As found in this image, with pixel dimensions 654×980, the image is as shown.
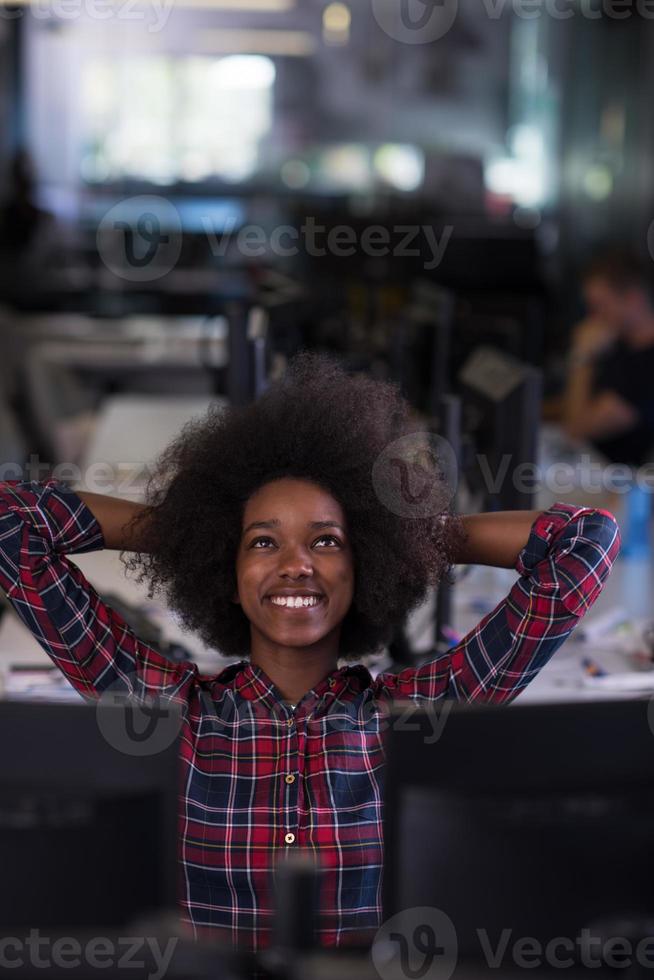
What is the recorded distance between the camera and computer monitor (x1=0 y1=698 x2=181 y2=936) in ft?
3.30

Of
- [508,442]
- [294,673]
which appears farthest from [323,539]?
[508,442]

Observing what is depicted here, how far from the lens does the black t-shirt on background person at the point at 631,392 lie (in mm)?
4055

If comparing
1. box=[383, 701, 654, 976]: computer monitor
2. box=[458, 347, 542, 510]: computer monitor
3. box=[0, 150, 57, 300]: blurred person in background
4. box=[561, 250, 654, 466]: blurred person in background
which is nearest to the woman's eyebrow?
box=[383, 701, 654, 976]: computer monitor

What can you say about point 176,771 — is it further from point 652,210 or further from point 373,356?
point 652,210

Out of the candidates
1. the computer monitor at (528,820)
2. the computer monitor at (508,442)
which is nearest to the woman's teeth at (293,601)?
the computer monitor at (528,820)

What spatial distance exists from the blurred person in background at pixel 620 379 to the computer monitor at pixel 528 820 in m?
3.06

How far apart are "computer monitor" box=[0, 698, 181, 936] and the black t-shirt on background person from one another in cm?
325

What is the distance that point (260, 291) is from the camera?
3.71m

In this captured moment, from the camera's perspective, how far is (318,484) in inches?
61.7

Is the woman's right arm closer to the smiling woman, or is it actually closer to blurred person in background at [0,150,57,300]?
the smiling woman

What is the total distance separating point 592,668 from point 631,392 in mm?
1977

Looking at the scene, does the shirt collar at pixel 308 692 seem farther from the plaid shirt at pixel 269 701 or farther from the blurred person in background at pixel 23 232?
the blurred person in background at pixel 23 232

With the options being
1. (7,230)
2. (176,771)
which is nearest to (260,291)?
(176,771)

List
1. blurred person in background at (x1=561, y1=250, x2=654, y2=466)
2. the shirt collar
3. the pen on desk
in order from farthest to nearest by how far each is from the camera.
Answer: blurred person in background at (x1=561, y1=250, x2=654, y2=466), the pen on desk, the shirt collar
